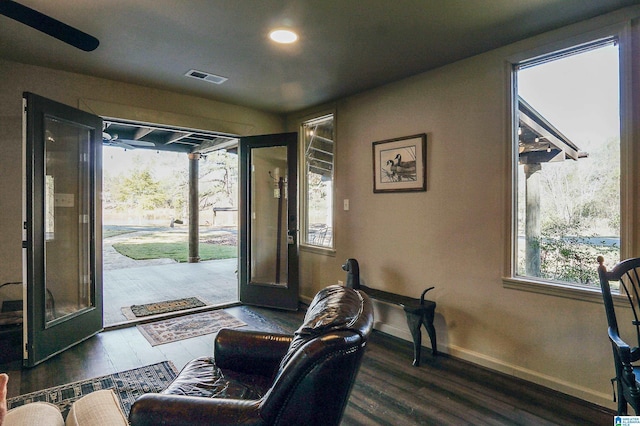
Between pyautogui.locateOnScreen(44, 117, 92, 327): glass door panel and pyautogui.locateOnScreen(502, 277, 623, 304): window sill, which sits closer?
pyautogui.locateOnScreen(502, 277, 623, 304): window sill

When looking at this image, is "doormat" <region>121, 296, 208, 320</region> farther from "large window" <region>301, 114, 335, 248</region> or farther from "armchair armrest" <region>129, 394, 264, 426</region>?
"armchair armrest" <region>129, 394, 264, 426</region>

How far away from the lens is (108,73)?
→ 331 cm

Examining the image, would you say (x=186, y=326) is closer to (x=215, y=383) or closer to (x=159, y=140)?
(x=215, y=383)

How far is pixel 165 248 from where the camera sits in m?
10.1

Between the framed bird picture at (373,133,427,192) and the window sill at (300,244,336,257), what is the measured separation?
1016 millimetres

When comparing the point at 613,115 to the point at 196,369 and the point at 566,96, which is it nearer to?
the point at 566,96

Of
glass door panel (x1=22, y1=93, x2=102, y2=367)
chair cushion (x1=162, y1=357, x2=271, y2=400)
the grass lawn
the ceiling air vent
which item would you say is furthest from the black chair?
the grass lawn

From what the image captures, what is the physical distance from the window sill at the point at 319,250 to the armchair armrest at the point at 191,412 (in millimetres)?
3051

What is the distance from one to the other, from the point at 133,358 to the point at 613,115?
4003mm

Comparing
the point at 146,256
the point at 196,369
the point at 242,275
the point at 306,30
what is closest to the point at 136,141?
the point at 242,275

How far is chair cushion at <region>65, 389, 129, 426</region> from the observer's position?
1.00 meters

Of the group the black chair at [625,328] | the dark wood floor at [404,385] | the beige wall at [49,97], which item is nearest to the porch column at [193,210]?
the beige wall at [49,97]

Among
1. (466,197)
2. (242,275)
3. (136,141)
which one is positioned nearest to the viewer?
(466,197)

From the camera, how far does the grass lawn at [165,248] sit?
29.1ft
